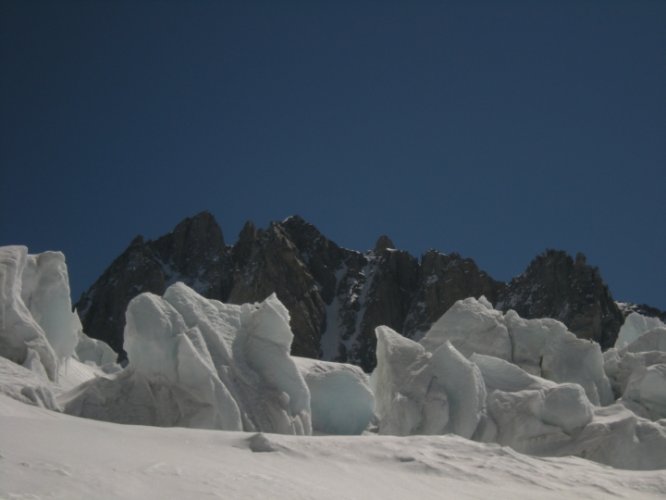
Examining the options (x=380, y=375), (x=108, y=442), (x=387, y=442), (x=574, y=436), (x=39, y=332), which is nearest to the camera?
(x=108, y=442)

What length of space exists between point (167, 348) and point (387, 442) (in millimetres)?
6919

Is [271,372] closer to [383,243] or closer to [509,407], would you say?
[509,407]

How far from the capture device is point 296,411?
74.4 feet

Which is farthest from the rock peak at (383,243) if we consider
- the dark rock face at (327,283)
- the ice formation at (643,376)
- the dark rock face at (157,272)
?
the ice formation at (643,376)

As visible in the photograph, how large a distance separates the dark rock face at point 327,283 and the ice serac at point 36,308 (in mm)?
77869

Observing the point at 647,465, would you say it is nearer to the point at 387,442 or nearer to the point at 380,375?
the point at 380,375

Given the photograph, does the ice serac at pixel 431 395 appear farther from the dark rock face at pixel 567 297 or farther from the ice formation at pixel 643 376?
the dark rock face at pixel 567 297

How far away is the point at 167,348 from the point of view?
21.8 metres

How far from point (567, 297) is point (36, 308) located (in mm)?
83319

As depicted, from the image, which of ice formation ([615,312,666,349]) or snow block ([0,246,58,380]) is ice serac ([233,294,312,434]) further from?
ice formation ([615,312,666,349])

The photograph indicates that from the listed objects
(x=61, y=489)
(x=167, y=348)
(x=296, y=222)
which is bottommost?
(x=61, y=489)

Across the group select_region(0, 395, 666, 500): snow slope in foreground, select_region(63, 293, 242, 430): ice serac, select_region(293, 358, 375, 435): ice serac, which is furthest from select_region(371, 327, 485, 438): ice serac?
select_region(63, 293, 242, 430): ice serac

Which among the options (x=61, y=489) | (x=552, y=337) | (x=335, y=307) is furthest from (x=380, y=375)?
(x=335, y=307)

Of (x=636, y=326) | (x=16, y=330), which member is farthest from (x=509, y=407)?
(x=636, y=326)
